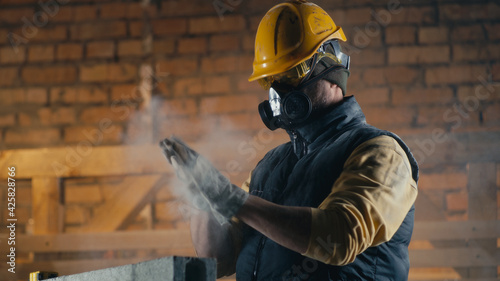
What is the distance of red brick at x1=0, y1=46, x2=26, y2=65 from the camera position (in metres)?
4.79

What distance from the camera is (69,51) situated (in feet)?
15.6

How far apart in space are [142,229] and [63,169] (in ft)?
2.34

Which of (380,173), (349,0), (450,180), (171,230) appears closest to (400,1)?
(349,0)

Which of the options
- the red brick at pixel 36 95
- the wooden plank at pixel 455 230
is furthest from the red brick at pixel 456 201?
the red brick at pixel 36 95

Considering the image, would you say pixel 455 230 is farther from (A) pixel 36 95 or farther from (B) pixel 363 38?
(A) pixel 36 95

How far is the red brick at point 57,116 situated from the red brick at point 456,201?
276 cm

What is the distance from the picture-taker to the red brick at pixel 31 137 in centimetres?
465

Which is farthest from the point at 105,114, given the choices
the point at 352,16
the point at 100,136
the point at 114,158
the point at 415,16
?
the point at 415,16

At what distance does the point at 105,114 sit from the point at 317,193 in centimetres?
315

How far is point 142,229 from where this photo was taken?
4.57 m

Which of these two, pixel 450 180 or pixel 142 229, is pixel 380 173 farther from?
pixel 142 229

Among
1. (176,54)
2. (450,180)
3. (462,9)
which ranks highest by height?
(462,9)

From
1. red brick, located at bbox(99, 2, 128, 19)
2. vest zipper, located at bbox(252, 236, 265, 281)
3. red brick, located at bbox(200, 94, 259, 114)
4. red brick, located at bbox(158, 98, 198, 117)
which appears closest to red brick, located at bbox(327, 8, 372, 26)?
red brick, located at bbox(200, 94, 259, 114)

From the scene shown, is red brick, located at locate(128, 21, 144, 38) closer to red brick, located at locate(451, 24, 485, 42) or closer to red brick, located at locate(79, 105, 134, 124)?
red brick, located at locate(79, 105, 134, 124)
